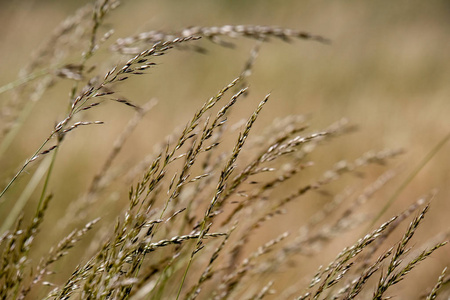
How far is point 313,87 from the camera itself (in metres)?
5.24

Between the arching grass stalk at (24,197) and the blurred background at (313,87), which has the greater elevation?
the blurred background at (313,87)

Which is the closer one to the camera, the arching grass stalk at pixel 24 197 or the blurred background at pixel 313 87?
the arching grass stalk at pixel 24 197

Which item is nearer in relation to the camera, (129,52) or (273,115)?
(129,52)

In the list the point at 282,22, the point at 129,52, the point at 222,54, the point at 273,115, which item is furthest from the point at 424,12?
the point at 129,52

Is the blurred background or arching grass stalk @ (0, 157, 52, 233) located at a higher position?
the blurred background

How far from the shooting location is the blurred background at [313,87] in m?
3.26

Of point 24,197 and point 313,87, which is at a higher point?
point 313,87

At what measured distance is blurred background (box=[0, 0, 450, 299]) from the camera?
3.26 meters

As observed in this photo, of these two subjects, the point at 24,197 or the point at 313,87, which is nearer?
the point at 24,197

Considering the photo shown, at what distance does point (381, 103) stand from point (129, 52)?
401 cm

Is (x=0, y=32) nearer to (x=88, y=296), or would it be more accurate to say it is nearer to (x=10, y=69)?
(x=88, y=296)

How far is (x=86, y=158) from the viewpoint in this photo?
12.2ft

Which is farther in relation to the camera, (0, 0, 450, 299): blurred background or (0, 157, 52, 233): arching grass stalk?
(0, 0, 450, 299): blurred background

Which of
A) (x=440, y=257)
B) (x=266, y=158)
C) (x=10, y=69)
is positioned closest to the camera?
(x=266, y=158)
